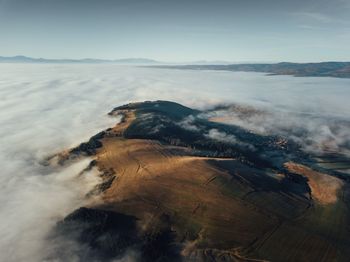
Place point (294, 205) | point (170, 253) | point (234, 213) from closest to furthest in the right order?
point (170, 253) → point (234, 213) → point (294, 205)

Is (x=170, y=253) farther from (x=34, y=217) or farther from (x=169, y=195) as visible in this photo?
(x=34, y=217)

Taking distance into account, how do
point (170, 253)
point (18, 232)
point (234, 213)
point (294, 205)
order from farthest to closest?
point (294, 205), point (234, 213), point (18, 232), point (170, 253)

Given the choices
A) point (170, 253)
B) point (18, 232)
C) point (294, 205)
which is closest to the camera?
point (170, 253)

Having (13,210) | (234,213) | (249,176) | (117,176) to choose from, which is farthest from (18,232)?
(249,176)

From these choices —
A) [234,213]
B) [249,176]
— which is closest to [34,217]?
[234,213]

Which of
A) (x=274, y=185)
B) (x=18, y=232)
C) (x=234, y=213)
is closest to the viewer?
(x=18, y=232)

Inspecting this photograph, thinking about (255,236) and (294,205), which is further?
(294,205)

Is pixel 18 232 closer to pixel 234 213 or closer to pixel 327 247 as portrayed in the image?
pixel 234 213

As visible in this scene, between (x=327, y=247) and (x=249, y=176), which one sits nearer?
(x=327, y=247)

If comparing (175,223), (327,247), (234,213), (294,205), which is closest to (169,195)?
(175,223)
